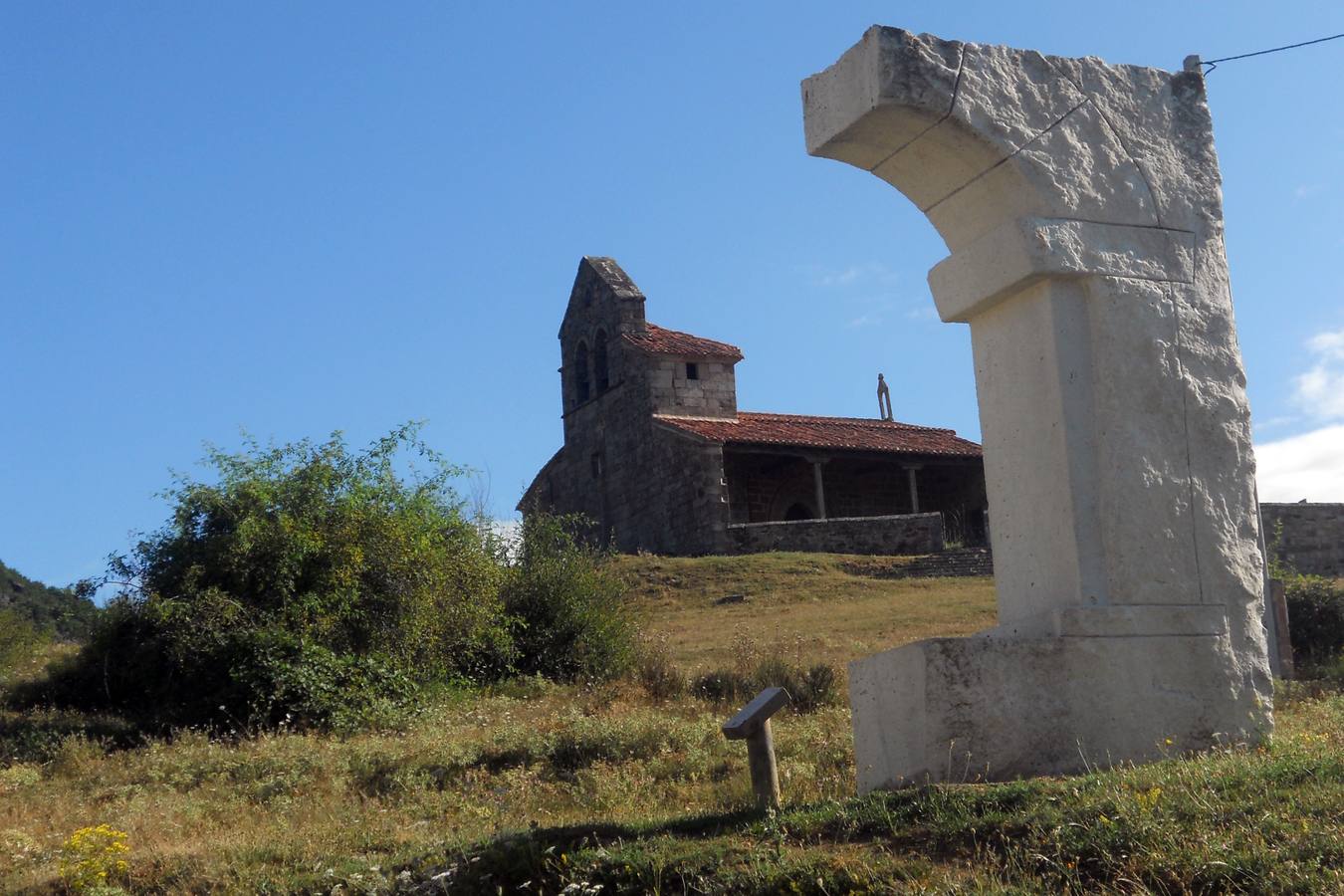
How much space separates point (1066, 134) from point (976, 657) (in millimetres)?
2459

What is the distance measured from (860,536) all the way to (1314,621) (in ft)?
42.4

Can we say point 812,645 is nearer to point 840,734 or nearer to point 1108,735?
point 840,734

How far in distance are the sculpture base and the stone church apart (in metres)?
22.6

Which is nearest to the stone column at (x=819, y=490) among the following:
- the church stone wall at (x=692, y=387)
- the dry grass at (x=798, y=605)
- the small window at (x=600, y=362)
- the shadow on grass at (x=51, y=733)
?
the church stone wall at (x=692, y=387)

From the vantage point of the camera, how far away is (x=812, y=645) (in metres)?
15.2

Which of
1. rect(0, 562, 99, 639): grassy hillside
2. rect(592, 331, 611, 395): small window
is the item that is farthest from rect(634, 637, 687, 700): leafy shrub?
rect(592, 331, 611, 395): small window

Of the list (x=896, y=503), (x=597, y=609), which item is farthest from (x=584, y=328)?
(x=597, y=609)

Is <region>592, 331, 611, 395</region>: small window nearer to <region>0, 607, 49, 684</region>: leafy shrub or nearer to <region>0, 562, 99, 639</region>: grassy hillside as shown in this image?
<region>0, 562, 99, 639</region>: grassy hillside

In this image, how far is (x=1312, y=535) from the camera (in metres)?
25.7

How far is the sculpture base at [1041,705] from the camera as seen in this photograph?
5613 millimetres

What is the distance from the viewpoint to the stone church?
1200 inches

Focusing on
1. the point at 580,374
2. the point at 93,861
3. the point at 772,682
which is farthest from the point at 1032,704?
the point at 580,374

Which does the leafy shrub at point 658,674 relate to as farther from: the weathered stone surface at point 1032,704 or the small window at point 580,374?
the small window at point 580,374

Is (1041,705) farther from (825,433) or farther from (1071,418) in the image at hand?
(825,433)
